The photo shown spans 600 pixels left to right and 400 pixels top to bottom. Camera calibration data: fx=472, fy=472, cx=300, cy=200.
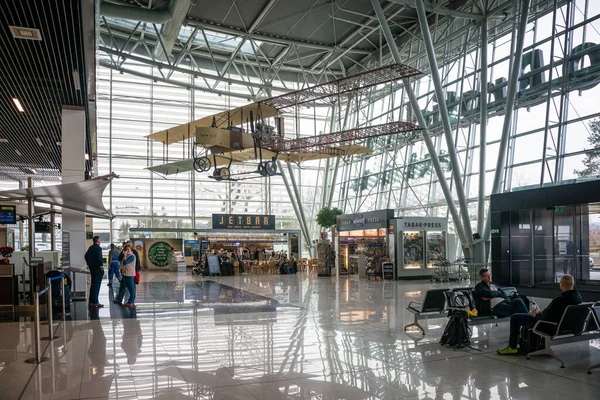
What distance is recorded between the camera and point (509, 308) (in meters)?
6.52

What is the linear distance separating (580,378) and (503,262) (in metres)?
7.84

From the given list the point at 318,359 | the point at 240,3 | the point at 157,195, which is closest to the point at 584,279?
the point at 318,359

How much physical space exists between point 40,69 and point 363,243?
1510 centimetres

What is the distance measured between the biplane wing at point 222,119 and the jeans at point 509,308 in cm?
1048

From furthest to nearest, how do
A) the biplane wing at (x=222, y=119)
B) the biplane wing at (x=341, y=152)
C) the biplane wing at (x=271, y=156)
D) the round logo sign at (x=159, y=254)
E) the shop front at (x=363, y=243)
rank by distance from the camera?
the round logo sign at (x=159, y=254), the shop front at (x=363, y=243), the biplane wing at (x=271, y=156), the biplane wing at (x=341, y=152), the biplane wing at (x=222, y=119)

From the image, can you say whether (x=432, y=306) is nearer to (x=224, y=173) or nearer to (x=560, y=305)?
(x=560, y=305)

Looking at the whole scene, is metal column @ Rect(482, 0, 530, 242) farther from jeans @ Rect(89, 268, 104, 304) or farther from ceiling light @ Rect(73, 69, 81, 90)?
ceiling light @ Rect(73, 69, 81, 90)

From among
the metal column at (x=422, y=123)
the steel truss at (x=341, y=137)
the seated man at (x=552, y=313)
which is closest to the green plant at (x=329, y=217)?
the steel truss at (x=341, y=137)

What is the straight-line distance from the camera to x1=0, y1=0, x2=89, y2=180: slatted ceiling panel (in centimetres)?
600

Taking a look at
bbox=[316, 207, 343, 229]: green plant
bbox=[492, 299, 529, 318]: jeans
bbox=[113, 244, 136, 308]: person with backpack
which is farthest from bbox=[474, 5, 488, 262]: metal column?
bbox=[113, 244, 136, 308]: person with backpack

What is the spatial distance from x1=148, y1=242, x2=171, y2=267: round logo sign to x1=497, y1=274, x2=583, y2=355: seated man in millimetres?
22171

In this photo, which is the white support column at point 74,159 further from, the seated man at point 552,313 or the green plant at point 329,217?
the green plant at point 329,217

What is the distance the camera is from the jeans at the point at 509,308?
21.2 feet

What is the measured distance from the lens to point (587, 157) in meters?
13.4
